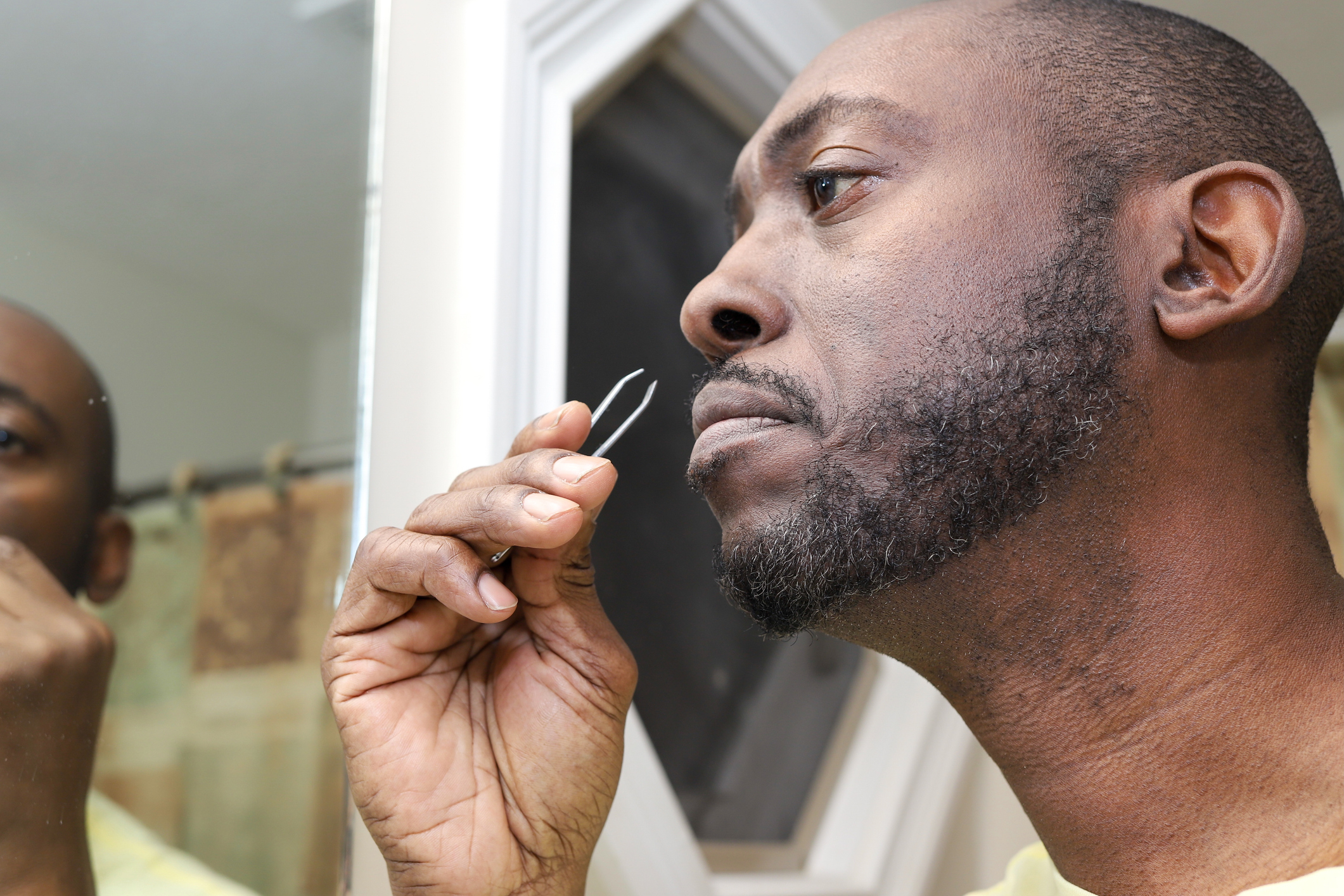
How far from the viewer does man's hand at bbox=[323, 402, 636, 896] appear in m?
0.72

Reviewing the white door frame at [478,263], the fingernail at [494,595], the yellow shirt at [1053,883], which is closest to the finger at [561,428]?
the fingernail at [494,595]

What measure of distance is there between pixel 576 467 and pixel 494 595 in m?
0.11

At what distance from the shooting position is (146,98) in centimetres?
82

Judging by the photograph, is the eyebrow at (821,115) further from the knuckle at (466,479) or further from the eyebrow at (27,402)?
the eyebrow at (27,402)

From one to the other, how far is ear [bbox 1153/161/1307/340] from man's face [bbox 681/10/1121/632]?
67 mm

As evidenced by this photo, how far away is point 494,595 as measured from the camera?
718 mm

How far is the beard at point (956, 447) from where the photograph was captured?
2.55 feet

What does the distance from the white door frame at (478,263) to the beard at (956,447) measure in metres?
0.38

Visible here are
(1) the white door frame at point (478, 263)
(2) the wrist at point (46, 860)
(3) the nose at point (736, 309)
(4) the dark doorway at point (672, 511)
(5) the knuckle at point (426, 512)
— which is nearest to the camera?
(2) the wrist at point (46, 860)

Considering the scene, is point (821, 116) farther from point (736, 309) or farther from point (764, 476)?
point (764, 476)

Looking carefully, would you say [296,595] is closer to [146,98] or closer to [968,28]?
[146,98]

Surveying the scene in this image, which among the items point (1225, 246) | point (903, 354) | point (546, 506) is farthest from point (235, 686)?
point (1225, 246)

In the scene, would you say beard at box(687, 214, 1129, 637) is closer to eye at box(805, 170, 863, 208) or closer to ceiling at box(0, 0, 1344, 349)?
eye at box(805, 170, 863, 208)

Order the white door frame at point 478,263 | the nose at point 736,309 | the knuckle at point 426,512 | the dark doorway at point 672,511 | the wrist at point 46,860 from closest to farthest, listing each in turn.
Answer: the wrist at point 46,860
the knuckle at point 426,512
the nose at point 736,309
the white door frame at point 478,263
the dark doorway at point 672,511
